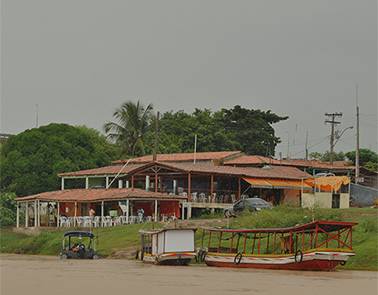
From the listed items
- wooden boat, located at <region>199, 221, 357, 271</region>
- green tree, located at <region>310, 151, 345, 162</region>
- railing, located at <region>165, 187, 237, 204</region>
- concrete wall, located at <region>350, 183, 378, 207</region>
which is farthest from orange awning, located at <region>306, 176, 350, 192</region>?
green tree, located at <region>310, 151, 345, 162</region>

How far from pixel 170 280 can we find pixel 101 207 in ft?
73.7

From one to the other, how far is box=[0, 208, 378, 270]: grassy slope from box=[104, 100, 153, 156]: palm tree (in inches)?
607

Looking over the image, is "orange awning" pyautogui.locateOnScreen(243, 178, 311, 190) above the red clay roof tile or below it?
above

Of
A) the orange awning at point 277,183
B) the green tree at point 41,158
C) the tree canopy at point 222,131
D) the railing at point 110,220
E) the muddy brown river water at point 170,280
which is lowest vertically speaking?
the muddy brown river water at point 170,280

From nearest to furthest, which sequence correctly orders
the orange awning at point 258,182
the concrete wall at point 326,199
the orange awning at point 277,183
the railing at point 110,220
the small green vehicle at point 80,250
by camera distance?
1. the small green vehicle at point 80,250
2. the railing at point 110,220
3. the concrete wall at point 326,199
4. the orange awning at point 258,182
5. the orange awning at point 277,183

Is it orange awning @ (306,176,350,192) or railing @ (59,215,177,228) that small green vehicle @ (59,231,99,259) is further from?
orange awning @ (306,176,350,192)

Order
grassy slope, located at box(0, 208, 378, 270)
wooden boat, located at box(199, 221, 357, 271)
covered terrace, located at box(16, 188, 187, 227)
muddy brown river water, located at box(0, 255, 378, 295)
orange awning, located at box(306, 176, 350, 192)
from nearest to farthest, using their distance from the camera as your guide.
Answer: muddy brown river water, located at box(0, 255, 378, 295)
wooden boat, located at box(199, 221, 357, 271)
grassy slope, located at box(0, 208, 378, 270)
covered terrace, located at box(16, 188, 187, 227)
orange awning, located at box(306, 176, 350, 192)

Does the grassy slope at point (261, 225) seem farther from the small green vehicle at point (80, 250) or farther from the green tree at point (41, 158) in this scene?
the green tree at point (41, 158)

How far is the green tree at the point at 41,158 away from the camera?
51.6m

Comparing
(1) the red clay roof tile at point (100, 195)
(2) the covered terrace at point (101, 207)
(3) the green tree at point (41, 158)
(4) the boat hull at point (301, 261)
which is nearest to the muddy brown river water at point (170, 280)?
(4) the boat hull at point (301, 261)

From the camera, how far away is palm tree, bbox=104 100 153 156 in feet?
186

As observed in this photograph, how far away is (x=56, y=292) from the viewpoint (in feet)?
64.4

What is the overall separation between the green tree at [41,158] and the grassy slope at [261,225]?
852 centimetres

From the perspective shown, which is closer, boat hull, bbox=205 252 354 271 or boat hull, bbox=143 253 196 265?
boat hull, bbox=205 252 354 271
